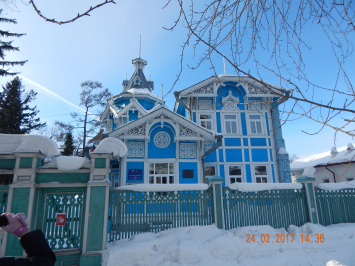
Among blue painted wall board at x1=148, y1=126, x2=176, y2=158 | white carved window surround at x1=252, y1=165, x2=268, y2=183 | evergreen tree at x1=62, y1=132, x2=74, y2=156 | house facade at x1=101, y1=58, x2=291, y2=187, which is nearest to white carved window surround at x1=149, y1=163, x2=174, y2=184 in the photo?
house facade at x1=101, y1=58, x2=291, y2=187

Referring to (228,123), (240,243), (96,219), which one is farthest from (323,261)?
(228,123)

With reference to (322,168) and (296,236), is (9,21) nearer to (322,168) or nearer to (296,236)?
(296,236)

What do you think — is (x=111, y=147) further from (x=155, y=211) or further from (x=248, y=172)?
(x=248, y=172)

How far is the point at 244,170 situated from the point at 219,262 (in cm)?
833

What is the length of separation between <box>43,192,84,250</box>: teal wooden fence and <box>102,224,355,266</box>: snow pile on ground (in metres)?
0.81

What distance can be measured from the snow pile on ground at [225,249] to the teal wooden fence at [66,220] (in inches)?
31.8

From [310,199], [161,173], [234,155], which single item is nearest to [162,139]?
[161,173]

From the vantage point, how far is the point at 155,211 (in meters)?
5.07

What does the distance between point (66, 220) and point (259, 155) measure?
34.7 ft

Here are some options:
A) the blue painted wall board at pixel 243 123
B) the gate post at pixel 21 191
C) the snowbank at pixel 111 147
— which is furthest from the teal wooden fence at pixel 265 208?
the blue painted wall board at pixel 243 123

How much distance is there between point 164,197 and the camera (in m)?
5.20

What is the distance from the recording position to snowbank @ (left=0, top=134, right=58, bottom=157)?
14.5ft

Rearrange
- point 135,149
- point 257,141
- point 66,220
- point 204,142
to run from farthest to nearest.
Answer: point 257,141
point 204,142
point 135,149
point 66,220

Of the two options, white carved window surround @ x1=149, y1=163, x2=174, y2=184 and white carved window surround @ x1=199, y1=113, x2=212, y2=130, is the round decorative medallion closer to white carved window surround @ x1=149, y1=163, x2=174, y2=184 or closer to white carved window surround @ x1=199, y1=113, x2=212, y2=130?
white carved window surround @ x1=149, y1=163, x2=174, y2=184
